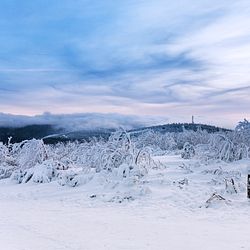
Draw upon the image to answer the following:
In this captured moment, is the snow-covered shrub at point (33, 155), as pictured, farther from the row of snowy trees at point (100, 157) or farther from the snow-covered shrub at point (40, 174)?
the snow-covered shrub at point (40, 174)

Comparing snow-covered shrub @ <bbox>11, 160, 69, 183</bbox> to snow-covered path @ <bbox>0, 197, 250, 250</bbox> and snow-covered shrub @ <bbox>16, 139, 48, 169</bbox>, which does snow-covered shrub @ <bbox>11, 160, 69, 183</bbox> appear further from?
snow-covered path @ <bbox>0, 197, 250, 250</bbox>

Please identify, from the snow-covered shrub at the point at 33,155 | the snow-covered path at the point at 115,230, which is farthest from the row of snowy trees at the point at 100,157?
the snow-covered path at the point at 115,230

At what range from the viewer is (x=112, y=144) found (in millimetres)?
22469

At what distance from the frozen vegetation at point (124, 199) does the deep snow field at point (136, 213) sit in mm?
22

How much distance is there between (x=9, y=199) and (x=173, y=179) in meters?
6.90

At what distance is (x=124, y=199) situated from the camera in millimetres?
15898

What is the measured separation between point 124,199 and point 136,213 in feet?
7.02

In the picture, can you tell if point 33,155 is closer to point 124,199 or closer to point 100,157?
point 100,157

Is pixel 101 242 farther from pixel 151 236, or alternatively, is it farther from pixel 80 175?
pixel 80 175

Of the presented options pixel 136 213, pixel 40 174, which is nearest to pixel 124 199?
pixel 136 213

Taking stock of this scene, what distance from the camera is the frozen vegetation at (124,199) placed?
10.2 m

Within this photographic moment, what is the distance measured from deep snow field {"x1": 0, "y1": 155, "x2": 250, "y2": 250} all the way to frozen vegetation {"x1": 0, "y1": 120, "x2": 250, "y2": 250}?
0.02 m

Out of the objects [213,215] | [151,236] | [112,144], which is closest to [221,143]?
[112,144]

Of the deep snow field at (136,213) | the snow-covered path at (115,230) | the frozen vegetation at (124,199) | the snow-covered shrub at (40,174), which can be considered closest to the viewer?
the snow-covered path at (115,230)
